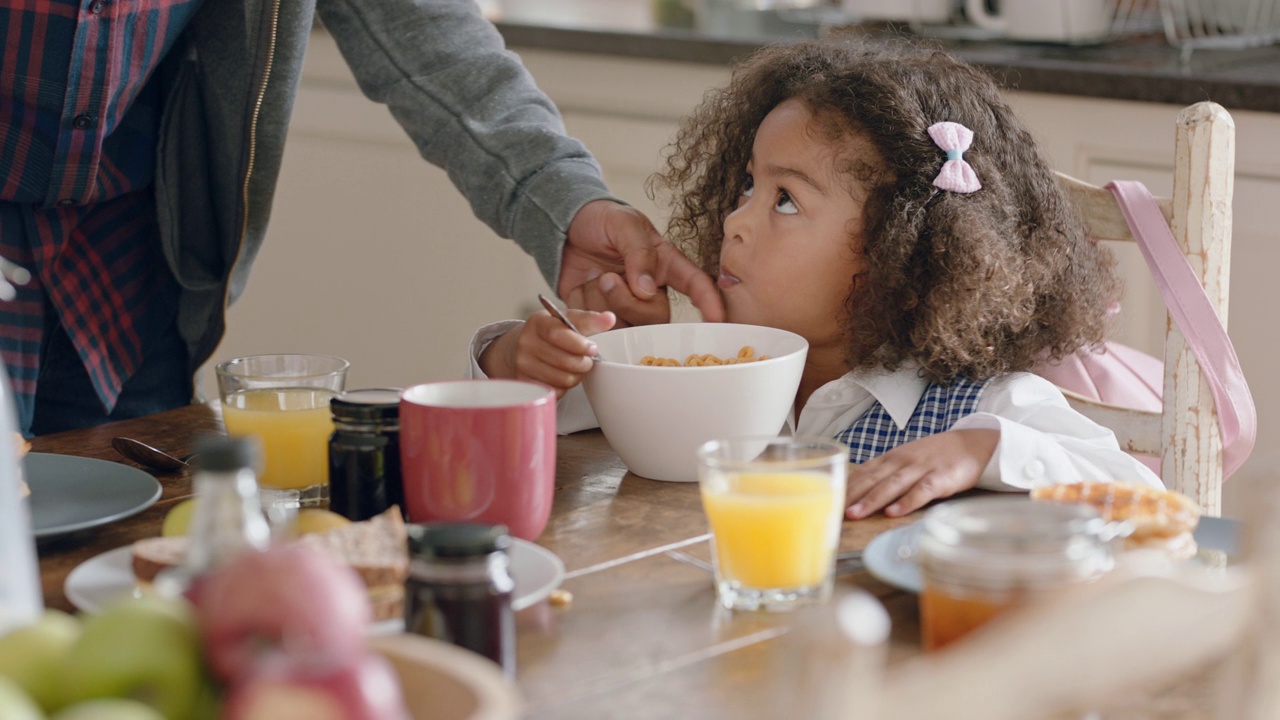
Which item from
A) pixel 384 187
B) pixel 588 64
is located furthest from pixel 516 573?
pixel 384 187

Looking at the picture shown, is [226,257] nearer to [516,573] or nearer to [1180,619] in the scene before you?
[516,573]

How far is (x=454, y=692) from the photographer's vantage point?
591mm

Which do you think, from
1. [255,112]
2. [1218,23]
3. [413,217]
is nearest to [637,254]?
[255,112]

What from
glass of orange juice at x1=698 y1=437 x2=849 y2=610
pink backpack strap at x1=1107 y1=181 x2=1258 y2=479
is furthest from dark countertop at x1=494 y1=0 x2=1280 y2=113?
glass of orange juice at x1=698 y1=437 x2=849 y2=610

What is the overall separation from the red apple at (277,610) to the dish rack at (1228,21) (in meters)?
2.41

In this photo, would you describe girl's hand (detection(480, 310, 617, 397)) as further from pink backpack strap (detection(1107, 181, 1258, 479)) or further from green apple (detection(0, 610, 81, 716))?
green apple (detection(0, 610, 81, 716))

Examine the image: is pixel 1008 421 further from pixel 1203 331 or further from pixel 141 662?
pixel 141 662

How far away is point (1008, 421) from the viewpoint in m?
1.22

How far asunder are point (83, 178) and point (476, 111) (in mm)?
460

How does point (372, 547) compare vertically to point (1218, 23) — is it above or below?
below

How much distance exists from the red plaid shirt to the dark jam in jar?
3.05 feet

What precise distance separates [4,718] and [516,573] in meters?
0.42

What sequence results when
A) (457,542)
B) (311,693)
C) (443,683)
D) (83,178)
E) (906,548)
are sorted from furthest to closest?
(83,178) → (906,548) → (457,542) → (443,683) → (311,693)

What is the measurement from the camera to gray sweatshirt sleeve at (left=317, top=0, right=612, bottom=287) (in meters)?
1.65
